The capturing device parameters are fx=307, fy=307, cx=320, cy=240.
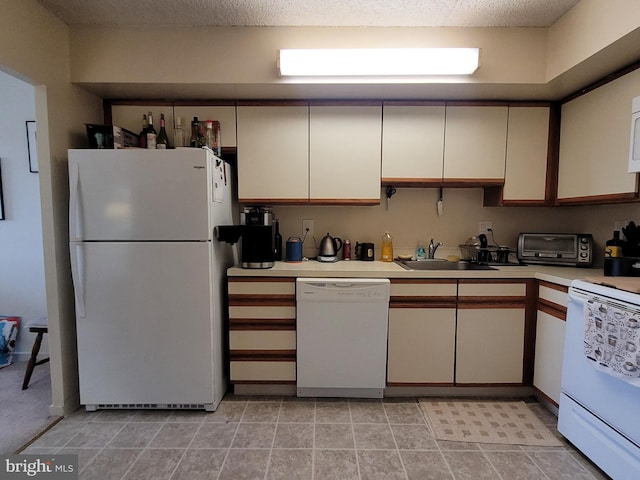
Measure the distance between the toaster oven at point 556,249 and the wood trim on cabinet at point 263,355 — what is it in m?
1.91

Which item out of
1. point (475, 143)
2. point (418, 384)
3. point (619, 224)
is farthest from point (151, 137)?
point (619, 224)

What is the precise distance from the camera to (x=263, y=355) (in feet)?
6.88

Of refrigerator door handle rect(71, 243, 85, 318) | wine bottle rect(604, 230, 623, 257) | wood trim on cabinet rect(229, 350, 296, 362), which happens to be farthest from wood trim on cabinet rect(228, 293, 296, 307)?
wine bottle rect(604, 230, 623, 257)

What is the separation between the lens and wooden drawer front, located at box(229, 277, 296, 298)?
6.75ft

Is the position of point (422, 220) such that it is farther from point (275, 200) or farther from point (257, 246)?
point (257, 246)

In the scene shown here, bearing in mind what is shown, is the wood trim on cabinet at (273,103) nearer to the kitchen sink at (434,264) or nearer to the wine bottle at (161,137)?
the wine bottle at (161,137)

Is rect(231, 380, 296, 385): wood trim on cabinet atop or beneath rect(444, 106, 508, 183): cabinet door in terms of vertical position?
beneath

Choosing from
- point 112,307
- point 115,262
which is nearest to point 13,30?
point 115,262

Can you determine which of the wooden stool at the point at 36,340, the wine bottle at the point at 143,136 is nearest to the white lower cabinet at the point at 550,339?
the wine bottle at the point at 143,136

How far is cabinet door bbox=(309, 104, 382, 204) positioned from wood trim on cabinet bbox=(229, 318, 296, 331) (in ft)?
2.92

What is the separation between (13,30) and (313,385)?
265 centimetres

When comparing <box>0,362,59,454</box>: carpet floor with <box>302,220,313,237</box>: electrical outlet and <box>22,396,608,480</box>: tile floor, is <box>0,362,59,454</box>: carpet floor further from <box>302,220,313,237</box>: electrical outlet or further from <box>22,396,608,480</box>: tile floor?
<box>302,220,313,237</box>: electrical outlet

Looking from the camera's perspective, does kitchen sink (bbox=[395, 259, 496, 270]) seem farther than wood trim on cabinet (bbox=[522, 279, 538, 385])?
Yes

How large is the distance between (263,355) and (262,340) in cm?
11
